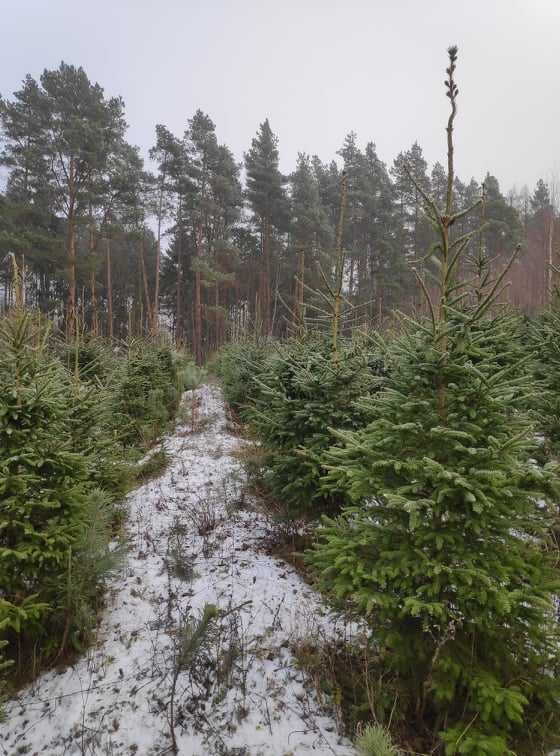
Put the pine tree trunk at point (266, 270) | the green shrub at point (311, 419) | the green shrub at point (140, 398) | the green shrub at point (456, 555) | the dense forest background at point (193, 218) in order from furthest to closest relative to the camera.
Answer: the pine tree trunk at point (266, 270), the dense forest background at point (193, 218), the green shrub at point (140, 398), the green shrub at point (311, 419), the green shrub at point (456, 555)

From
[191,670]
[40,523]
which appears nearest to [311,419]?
[191,670]

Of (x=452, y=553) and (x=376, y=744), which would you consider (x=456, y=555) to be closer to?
(x=452, y=553)

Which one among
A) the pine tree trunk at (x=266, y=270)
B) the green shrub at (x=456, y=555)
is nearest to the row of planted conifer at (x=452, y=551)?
the green shrub at (x=456, y=555)

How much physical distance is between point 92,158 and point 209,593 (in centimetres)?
2035

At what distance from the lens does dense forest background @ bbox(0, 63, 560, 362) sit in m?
18.5

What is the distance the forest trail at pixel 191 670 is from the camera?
265 cm

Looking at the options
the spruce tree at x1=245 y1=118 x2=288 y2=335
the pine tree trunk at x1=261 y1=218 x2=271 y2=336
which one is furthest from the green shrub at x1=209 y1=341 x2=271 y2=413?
the pine tree trunk at x1=261 y1=218 x2=271 y2=336

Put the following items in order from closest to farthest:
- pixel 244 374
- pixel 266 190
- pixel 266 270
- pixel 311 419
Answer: pixel 311 419, pixel 244 374, pixel 266 190, pixel 266 270

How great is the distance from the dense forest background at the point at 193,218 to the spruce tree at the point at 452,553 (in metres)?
12.2

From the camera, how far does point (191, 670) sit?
302cm

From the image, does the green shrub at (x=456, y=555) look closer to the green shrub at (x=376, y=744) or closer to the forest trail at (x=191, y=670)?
the green shrub at (x=376, y=744)

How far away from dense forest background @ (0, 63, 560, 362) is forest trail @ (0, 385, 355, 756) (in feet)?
36.0

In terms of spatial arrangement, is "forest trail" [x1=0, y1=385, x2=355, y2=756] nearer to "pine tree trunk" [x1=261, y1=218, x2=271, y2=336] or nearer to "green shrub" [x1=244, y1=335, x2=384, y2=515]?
"green shrub" [x1=244, y1=335, x2=384, y2=515]

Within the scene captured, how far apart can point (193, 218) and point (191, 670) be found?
82.6 ft
